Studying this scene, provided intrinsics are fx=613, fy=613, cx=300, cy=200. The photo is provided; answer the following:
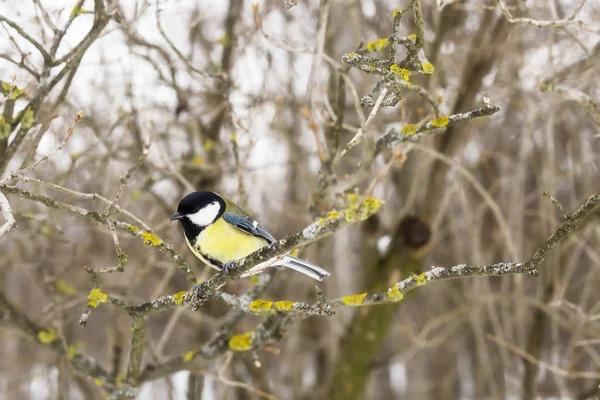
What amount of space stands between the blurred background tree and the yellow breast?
0.63ft

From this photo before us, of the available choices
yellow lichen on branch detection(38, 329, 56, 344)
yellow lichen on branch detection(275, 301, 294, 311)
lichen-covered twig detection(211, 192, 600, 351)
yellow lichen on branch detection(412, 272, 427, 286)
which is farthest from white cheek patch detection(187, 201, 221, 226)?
yellow lichen on branch detection(38, 329, 56, 344)

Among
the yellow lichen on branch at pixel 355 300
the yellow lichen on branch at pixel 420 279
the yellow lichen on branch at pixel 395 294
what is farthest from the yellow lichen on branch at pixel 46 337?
the yellow lichen on branch at pixel 420 279

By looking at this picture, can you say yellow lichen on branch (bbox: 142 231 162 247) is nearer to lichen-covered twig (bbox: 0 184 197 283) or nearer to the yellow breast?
lichen-covered twig (bbox: 0 184 197 283)

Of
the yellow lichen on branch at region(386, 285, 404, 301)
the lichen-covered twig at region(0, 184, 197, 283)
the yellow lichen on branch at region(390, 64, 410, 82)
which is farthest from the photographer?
the yellow lichen on branch at region(386, 285, 404, 301)

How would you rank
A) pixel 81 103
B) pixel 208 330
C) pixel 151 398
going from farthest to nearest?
1. pixel 151 398
2. pixel 208 330
3. pixel 81 103

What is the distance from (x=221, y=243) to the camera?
264 centimetres

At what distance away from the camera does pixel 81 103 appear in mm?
4234

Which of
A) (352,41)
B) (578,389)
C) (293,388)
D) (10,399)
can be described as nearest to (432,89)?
(352,41)

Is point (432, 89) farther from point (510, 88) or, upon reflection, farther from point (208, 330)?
point (208, 330)

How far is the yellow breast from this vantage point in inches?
104

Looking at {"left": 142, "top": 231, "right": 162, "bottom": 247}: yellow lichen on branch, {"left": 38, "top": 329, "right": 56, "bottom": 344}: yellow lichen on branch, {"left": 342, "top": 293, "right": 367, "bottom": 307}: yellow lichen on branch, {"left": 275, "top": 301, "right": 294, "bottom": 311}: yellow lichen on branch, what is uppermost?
{"left": 38, "top": 329, "right": 56, "bottom": 344}: yellow lichen on branch

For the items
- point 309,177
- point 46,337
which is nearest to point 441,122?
point 46,337

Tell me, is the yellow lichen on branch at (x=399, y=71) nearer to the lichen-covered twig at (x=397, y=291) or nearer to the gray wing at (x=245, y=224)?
the lichen-covered twig at (x=397, y=291)

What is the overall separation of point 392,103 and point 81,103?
289 cm
